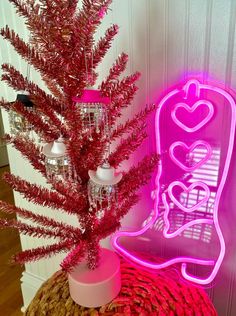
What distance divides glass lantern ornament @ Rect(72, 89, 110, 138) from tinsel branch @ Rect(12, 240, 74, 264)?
320 millimetres

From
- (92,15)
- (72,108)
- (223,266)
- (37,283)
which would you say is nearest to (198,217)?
(223,266)

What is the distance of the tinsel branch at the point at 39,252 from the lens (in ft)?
2.41

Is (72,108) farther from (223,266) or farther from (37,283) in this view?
(37,283)

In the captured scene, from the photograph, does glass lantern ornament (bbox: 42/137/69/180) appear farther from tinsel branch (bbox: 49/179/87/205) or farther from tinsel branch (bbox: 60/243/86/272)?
tinsel branch (bbox: 60/243/86/272)

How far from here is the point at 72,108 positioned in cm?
62

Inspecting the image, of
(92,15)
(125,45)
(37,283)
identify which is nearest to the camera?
(92,15)

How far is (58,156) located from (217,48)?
489 mm

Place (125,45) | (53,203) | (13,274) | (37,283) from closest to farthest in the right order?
(53,203) < (125,45) < (37,283) < (13,274)

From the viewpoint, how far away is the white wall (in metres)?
0.77

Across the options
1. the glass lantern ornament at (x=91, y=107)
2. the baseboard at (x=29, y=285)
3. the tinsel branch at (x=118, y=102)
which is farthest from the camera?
the baseboard at (x=29, y=285)

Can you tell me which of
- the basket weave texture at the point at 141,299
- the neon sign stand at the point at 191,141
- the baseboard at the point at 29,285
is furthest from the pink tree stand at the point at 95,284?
the baseboard at the point at 29,285

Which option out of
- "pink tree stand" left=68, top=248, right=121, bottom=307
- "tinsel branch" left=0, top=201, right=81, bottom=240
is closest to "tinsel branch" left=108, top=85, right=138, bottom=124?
"tinsel branch" left=0, top=201, right=81, bottom=240

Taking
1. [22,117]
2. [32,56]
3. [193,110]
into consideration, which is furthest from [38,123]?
[193,110]

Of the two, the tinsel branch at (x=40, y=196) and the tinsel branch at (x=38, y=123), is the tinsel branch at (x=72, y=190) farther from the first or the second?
the tinsel branch at (x=38, y=123)
